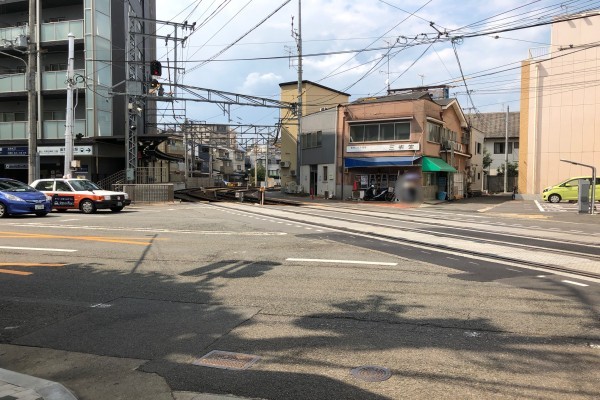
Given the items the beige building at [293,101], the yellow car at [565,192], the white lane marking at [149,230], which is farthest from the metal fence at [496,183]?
the white lane marking at [149,230]

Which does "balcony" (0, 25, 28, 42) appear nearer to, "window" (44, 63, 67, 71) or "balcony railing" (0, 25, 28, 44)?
"balcony railing" (0, 25, 28, 44)

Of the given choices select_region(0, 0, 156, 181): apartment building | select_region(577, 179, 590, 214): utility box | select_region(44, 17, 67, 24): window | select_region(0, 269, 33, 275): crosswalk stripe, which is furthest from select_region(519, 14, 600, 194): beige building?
select_region(0, 269, 33, 275): crosswalk stripe

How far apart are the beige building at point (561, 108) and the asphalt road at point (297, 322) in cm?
2887

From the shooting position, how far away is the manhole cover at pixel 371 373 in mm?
4133

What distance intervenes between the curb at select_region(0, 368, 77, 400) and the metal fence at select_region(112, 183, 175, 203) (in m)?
25.4

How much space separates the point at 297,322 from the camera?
5723 mm

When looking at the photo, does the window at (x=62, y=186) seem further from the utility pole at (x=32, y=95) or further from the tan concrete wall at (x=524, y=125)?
the tan concrete wall at (x=524, y=125)

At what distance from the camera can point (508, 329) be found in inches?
213

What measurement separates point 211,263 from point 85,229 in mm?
7392

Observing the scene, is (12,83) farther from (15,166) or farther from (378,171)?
(378,171)

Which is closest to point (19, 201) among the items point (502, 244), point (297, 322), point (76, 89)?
point (76, 89)

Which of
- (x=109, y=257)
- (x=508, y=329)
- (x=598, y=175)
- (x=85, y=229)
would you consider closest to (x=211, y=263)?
(x=109, y=257)

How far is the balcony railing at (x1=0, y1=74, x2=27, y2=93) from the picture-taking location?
31.6 metres

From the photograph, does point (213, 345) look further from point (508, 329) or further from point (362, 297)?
point (508, 329)
